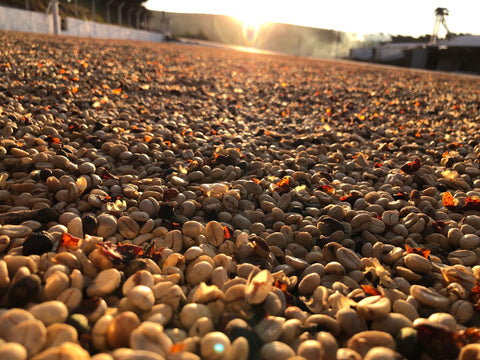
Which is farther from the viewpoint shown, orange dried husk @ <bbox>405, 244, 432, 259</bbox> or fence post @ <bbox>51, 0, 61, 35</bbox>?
fence post @ <bbox>51, 0, 61, 35</bbox>

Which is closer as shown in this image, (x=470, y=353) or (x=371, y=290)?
(x=470, y=353)

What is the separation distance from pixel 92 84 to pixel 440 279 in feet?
15.0

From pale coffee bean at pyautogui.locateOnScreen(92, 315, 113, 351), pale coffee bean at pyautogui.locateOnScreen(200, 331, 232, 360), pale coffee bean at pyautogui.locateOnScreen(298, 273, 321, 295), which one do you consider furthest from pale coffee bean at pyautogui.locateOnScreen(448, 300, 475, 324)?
pale coffee bean at pyautogui.locateOnScreen(92, 315, 113, 351)

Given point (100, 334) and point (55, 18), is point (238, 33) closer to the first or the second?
point (55, 18)

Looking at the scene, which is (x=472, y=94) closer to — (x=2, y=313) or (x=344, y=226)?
(x=344, y=226)

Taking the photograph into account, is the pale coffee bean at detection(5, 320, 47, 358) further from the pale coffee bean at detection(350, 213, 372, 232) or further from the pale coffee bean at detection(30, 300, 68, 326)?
the pale coffee bean at detection(350, 213, 372, 232)

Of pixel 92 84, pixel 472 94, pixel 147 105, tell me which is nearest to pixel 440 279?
pixel 147 105

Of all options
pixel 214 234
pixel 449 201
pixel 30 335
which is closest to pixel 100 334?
pixel 30 335

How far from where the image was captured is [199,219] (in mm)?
1976

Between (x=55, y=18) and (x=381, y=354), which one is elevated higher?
(x=55, y=18)

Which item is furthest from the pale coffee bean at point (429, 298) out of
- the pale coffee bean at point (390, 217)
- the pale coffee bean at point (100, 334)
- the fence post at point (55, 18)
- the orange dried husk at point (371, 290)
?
the fence post at point (55, 18)

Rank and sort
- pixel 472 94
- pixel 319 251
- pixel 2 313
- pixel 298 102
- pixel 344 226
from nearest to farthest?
1. pixel 2 313
2. pixel 319 251
3. pixel 344 226
4. pixel 298 102
5. pixel 472 94

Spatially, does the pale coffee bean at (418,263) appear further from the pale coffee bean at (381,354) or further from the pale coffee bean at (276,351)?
the pale coffee bean at (276,351)

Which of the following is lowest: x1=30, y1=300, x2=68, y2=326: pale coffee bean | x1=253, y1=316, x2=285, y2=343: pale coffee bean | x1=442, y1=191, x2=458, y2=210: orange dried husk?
x1=253, y1=316, x2=285, y2=343: pale coffee bean
